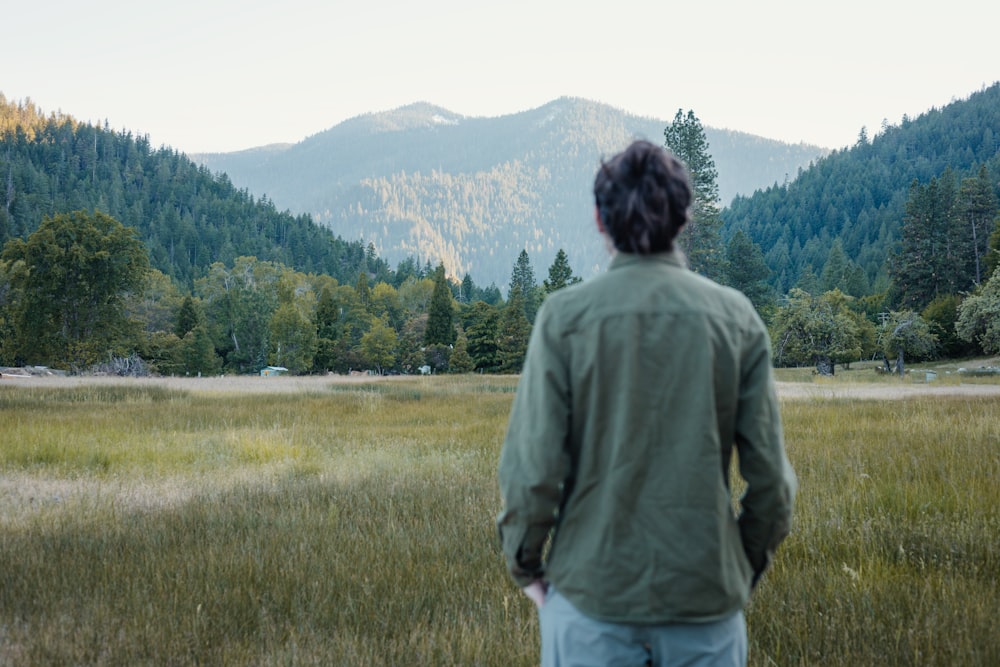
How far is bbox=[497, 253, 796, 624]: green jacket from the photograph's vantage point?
1.94 metres

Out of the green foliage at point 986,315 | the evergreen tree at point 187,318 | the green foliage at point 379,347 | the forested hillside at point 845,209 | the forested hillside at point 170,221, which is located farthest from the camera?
the forested hillside at point 170,221

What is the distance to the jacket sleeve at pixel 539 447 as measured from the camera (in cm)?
196

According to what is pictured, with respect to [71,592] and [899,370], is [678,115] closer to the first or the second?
[899,370]

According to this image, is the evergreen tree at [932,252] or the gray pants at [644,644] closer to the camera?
the gray pants at [644,644]

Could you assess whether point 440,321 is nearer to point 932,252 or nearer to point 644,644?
point 932,252

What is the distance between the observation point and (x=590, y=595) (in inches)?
77.1

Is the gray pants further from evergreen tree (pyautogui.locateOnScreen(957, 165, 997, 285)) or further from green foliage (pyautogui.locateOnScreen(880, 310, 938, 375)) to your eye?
evergreen tree (pyautogui.locateOnScreen(957, 165, 997, 285))

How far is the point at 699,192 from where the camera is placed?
204ft

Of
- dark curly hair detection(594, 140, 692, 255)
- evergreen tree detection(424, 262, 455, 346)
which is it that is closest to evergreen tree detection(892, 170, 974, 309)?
evergreen tree detection(424, 262, 455, 346)

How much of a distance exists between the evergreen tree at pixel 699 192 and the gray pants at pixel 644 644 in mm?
57905

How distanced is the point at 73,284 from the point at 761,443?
58.6 m

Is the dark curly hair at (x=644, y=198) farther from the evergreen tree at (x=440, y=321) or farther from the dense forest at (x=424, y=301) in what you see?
the evergreen tree at (x=440, y=321)

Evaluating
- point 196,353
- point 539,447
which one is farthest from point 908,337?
point 196,353

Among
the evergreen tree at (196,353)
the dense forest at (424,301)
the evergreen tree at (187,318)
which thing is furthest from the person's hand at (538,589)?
the evergreen tree at (187,318)
